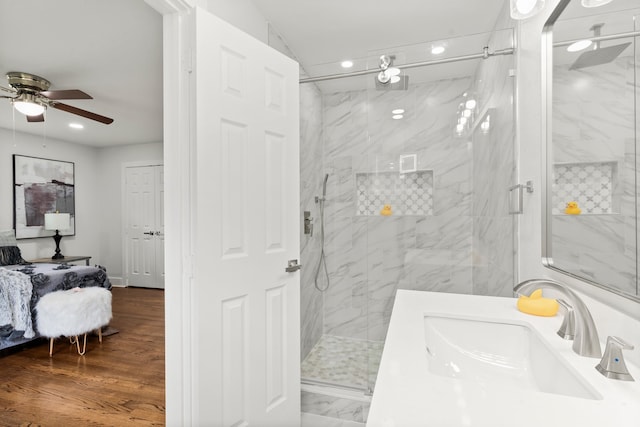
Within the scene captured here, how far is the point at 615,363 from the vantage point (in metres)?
0.66

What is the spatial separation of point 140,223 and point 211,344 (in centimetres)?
491

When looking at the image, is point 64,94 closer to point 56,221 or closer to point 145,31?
point 145,31

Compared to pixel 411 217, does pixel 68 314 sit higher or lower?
lower

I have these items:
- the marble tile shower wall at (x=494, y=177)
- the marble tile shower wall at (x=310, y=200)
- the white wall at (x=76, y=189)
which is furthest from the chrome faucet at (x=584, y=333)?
the white wall at (x=76, y=189)

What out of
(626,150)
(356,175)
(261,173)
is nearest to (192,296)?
(261,173)

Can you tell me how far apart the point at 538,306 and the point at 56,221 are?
5904 mm

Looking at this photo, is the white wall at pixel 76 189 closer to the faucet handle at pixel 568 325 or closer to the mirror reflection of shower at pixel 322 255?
the mirror reflection of shower at pixel 322 255

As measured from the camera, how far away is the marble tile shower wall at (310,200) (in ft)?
8.19

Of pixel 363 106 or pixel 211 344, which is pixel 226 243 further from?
pixel 363 106

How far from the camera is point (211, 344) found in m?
1.37

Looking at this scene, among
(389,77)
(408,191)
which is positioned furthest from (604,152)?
(389,77)

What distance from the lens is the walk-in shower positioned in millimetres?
2127

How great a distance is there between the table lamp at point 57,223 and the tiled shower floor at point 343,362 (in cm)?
445

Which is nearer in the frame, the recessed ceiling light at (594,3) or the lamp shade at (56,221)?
the recessed ceiling light at (594,3)
